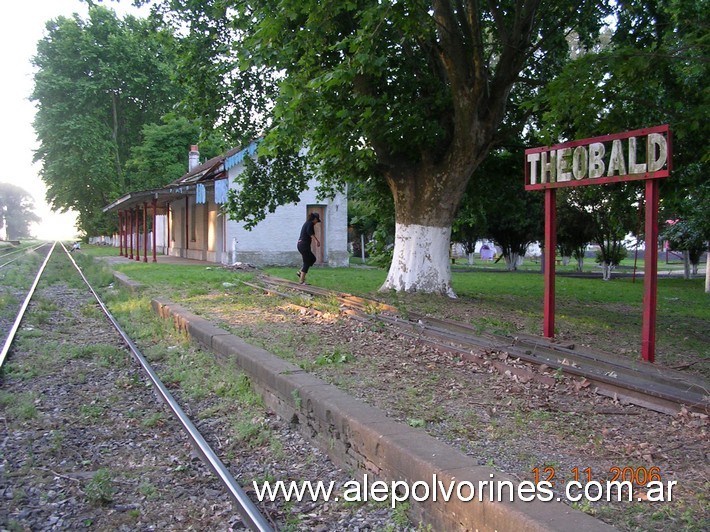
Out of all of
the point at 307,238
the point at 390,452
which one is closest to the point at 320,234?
the point at 307,238

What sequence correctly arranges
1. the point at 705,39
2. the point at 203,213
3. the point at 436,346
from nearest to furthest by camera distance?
1. the point at 705,39
2. the point at 436,346
3. the point at 203,213

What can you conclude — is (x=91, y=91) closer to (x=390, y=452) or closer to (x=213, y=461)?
(x=213, y=461)

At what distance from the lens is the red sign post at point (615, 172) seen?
6.05 meters

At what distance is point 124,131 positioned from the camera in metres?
43.7

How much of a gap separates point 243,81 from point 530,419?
450 inches

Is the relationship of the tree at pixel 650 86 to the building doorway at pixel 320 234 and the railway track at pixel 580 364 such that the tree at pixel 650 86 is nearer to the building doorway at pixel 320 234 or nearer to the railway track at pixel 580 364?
the railway track at pixel 580 364

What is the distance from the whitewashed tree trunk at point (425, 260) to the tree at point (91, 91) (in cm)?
3030

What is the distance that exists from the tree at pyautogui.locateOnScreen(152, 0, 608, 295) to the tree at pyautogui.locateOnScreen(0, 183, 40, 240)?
13425 centimetres

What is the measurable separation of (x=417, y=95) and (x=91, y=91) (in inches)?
1290

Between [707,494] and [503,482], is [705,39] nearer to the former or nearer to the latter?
[707,494]

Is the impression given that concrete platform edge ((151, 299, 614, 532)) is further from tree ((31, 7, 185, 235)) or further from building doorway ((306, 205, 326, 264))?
tree ((31, 7, 185, 235))

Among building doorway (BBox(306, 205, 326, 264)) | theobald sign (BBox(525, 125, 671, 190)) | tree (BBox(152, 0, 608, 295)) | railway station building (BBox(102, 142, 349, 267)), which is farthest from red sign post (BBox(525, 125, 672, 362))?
building doorway (BBox(306, 205, 326, 264))

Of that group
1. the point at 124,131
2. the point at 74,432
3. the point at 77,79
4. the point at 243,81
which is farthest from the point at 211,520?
the point at 124,131

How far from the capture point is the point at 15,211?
139m
